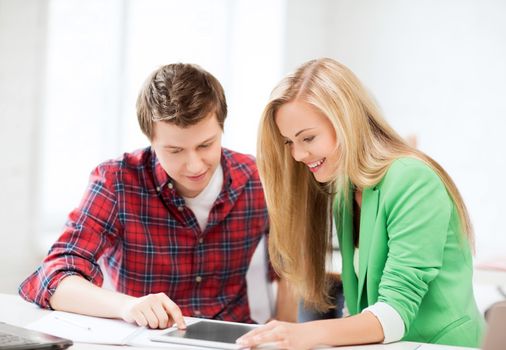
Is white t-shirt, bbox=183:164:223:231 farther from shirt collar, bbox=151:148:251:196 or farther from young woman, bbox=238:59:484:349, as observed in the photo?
young woman, bbox=238:59:484:349

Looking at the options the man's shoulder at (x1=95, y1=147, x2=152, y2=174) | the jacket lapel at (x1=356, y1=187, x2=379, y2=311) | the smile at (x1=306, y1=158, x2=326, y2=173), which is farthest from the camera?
the man's shoulder at (x1=95, y1=147, x2=152, y2=174)

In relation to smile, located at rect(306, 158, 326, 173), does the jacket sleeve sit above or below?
below

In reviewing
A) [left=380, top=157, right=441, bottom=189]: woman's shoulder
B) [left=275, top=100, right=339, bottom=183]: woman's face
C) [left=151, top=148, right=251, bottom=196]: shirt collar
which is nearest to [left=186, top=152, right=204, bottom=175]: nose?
[left=151, top=148, right=251, bottom=196]: shirt collar

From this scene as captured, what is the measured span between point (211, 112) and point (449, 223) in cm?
61

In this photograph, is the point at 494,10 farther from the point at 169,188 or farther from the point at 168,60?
the point at 169,188

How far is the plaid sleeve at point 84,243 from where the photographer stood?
1.43 metres

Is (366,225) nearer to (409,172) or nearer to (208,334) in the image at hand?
(409,172)

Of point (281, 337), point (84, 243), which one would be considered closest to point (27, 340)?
point (281, 337)

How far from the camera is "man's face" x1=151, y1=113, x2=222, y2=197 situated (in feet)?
5.09

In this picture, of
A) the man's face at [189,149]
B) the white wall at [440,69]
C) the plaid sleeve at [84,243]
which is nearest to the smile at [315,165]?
the man's face at [189,149]

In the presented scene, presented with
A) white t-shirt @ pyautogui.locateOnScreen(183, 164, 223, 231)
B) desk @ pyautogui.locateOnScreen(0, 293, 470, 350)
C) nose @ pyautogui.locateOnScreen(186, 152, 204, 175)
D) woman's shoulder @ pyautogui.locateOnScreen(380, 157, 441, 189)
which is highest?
woman's shoulder @ pyautogui.locateOnScreen(380, 157, 441, 189)

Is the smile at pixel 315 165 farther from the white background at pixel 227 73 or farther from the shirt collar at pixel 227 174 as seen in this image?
the white background at pixel 227 73

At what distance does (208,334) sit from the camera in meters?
1.12

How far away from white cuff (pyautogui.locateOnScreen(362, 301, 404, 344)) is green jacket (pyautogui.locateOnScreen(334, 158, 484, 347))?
14 millimetres
